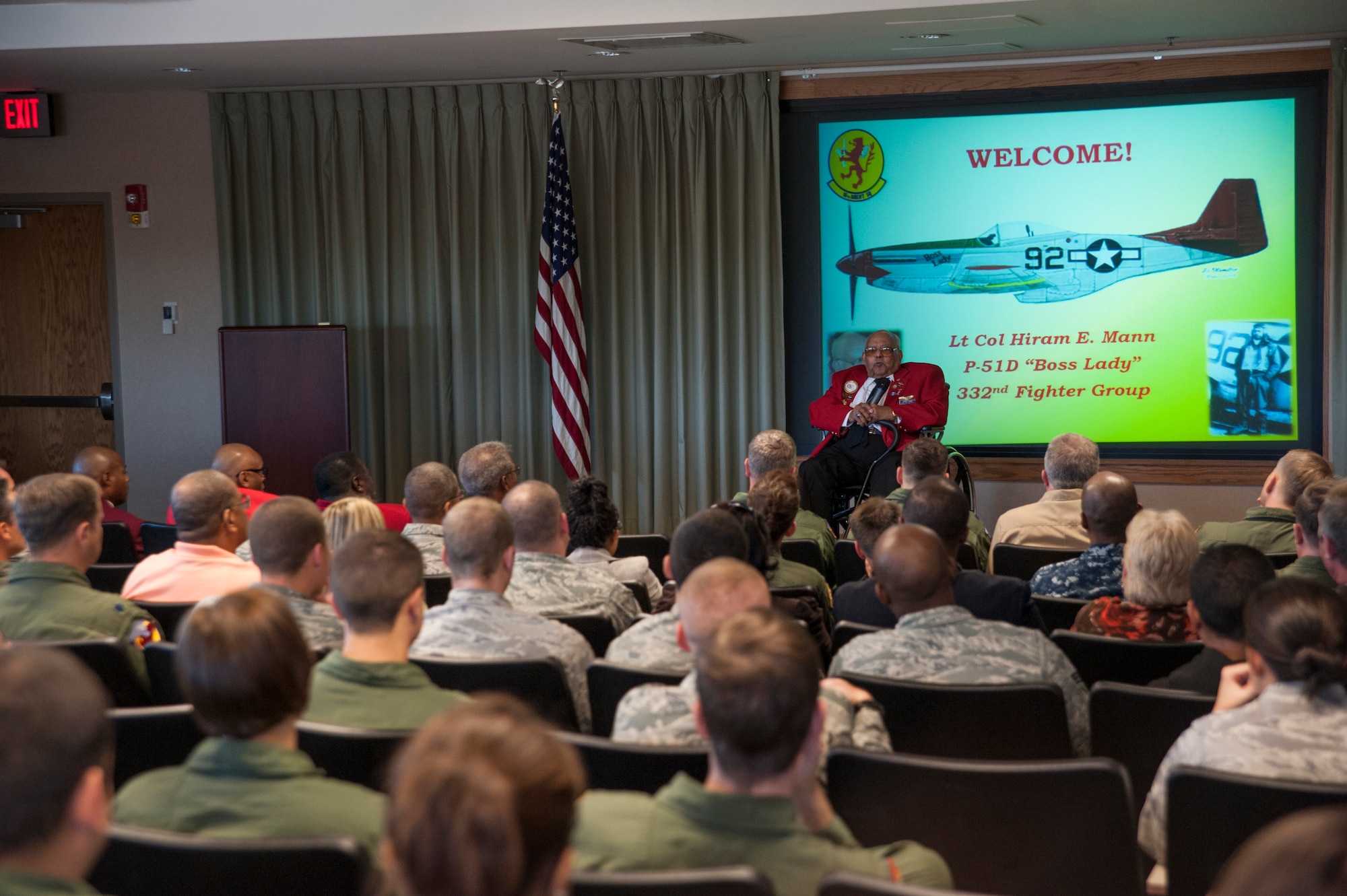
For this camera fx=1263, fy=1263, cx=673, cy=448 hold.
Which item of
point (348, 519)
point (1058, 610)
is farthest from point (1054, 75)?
point (348, 519)

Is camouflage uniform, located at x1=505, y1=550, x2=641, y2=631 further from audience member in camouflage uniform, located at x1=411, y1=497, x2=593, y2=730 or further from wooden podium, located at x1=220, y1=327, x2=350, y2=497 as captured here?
wooden podium, located at x1=220, y1=327, x2=350, y2=497

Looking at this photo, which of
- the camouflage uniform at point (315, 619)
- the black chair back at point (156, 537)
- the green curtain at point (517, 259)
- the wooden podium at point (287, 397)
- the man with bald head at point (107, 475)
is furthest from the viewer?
the green curtain at point (517, 259)

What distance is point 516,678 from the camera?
2787 millimetres

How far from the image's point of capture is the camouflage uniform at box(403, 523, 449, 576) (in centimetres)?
448

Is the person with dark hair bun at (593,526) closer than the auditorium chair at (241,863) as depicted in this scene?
No

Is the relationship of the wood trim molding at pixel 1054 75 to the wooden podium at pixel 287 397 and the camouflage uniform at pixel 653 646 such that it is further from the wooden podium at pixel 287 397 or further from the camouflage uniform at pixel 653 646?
the camouflage uniform at pixel 653 646

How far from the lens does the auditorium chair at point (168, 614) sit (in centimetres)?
350

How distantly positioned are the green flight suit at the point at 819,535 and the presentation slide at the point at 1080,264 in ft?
9.96

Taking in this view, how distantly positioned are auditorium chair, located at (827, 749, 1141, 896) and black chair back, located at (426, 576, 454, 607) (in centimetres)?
216

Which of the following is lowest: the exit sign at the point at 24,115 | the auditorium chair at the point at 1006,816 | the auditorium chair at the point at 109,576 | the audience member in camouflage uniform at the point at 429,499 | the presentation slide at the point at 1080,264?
the auditorium chair at the point at 1006,816

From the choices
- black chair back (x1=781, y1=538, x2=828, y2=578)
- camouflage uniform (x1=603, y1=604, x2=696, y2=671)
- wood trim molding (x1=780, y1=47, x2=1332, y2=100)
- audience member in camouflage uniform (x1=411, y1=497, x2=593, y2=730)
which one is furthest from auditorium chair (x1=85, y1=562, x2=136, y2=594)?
wood trim molding (x1=780, y1=47, x2=1332, y2=100)

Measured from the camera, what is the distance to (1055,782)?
208cm

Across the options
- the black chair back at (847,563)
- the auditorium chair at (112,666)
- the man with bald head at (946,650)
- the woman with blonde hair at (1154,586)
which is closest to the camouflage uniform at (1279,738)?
the man with bald head at (946,650)

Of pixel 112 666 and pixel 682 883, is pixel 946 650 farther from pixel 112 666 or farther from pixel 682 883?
pixel 112 666
